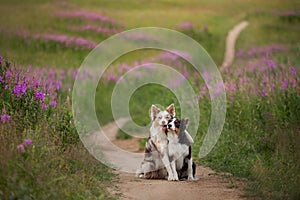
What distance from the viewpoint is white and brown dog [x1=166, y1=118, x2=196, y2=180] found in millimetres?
10234

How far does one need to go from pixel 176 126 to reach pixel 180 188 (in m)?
1.30

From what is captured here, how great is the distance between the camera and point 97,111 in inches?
781

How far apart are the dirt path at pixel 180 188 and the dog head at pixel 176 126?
950 mm

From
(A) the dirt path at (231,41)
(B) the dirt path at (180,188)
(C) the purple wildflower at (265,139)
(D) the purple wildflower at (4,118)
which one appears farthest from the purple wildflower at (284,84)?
(A) the dirt path at (231,41)

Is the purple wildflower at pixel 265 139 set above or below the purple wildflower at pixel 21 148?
above

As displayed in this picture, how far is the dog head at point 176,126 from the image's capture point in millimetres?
10141

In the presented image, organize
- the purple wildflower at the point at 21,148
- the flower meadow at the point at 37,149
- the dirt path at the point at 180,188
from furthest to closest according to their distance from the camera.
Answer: the dirt path at the point at 180,188 < the purple wildflower at the point at 21,148 < the flower meadow at the point at 37,149

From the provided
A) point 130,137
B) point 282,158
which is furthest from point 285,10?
point 282,158

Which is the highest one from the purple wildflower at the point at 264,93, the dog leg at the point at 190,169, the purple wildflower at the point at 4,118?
the purple wildflower at the point at 264,93

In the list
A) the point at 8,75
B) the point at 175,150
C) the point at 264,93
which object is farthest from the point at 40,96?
the point at 264,93

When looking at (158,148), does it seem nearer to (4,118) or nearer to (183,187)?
(183,187)

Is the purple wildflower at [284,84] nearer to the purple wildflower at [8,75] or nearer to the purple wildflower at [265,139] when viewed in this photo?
the purple wildflower at [265,139]

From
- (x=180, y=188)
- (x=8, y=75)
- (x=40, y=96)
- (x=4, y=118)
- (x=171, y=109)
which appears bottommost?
(x=180, y=188)

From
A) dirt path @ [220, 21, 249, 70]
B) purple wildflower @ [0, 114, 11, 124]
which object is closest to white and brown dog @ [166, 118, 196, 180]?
purple wildflower @ [0, 114, 11, 124]
